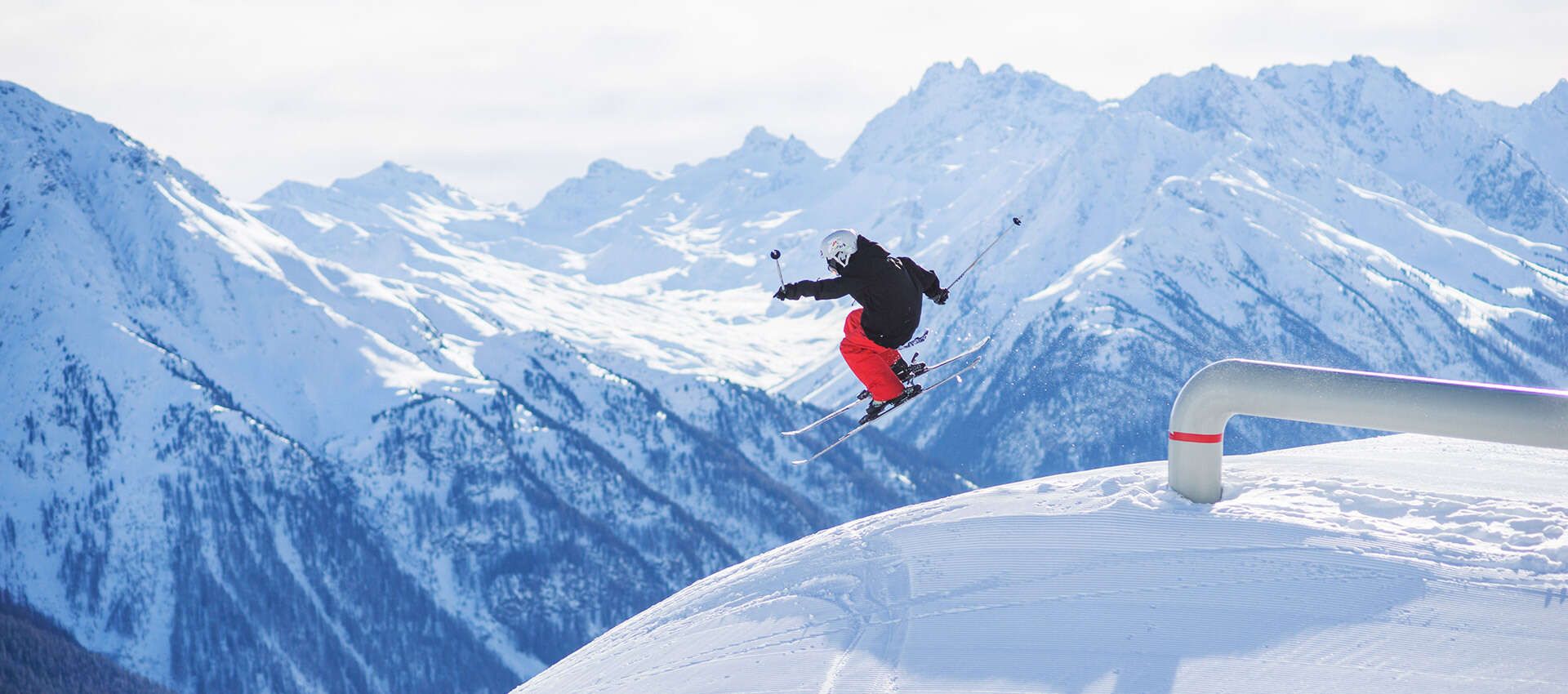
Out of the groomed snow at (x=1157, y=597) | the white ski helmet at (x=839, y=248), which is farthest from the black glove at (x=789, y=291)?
the groomed snow at (x=1157, y=597)

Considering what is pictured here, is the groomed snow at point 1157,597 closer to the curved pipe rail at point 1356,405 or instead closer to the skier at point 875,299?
the curved pipe rail at point 1356,405

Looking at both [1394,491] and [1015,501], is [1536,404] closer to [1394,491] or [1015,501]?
[1394,491]

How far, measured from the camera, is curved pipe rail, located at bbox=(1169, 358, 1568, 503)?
58.0 ft

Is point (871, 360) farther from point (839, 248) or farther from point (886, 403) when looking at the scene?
point (839, 248)

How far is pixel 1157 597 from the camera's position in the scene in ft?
61.6

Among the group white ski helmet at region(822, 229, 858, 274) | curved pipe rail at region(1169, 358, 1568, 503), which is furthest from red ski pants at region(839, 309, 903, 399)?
curved pipe rail at region(1169, 358, 1568, 503)

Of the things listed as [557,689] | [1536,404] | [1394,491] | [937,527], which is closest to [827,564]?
[937,527]

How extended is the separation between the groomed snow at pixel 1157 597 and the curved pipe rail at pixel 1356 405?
1.44 m

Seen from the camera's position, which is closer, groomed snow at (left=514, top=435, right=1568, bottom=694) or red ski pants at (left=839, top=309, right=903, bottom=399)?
groomed snow at (left=514, top=435, right=1568, bottom=694)

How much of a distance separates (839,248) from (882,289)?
1.23 m

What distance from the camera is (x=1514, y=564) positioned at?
60.2 ft

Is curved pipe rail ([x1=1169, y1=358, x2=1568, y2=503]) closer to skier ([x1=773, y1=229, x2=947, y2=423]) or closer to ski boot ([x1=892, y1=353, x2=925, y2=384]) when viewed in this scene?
skier ([x1=773, y1=229, x2=947, y2=423])

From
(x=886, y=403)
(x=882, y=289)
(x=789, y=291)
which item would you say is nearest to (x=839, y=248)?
(x=789, y=291)

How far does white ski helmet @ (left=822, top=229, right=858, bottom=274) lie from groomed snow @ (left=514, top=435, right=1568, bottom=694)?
15.3 ft
